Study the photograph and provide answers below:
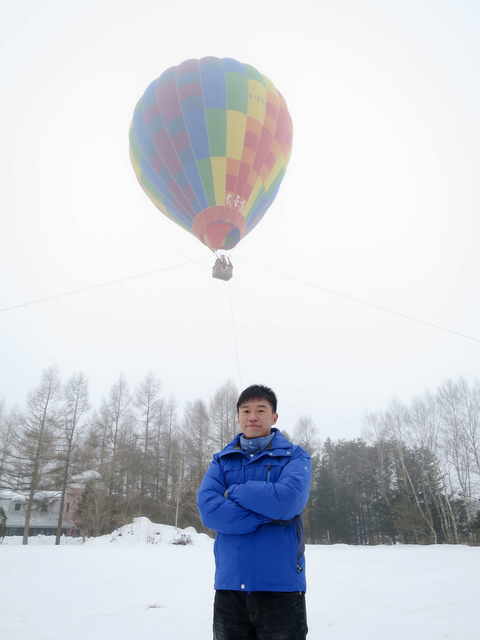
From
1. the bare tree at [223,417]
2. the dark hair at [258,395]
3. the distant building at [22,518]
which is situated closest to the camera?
the dark hair at [258,395]

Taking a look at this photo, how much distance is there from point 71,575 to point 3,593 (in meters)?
1.58

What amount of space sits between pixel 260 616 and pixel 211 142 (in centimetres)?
1239

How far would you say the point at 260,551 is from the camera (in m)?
1.88

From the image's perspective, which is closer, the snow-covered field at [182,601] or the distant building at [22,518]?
the snow-covered field at [182,601]

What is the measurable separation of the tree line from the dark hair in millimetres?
21051

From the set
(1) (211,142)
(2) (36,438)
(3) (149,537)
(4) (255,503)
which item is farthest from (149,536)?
(4) (255,503)

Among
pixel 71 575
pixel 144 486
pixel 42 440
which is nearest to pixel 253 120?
pixel 71 575

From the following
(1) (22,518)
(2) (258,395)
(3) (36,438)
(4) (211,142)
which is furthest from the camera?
(1) (22,518)

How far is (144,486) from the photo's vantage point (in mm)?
28141

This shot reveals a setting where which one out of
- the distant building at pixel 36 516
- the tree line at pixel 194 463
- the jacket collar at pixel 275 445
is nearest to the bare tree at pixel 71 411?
the tree line at pixel 194 463

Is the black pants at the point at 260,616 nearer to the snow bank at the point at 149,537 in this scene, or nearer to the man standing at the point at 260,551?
the man standing at the point at 260,551

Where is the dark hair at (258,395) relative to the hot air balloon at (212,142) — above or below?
below

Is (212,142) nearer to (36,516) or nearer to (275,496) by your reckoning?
(275,496)

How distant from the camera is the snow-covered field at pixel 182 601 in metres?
3.42
